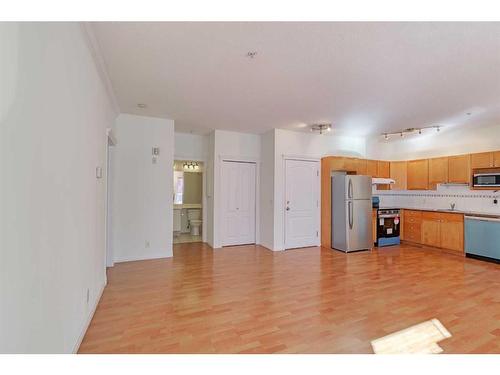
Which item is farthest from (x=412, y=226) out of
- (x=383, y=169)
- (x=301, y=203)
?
(x=301, y=203)

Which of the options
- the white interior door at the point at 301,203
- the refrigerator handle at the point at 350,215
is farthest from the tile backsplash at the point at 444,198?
the white interior door at the point at 301,203

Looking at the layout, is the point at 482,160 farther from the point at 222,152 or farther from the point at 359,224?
the point at 222,152

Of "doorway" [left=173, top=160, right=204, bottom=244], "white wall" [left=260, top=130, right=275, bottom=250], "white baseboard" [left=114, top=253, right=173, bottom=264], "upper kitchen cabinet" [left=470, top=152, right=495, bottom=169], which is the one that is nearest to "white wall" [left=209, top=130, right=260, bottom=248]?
"white wall" [left=260, top=130, right=275, bottom=250]

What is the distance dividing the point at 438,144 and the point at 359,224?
2.76 m

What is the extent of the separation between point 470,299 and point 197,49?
409cm

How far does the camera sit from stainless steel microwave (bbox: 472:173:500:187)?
4589mm

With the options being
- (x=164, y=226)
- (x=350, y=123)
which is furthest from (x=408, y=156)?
(x=164, y=226)

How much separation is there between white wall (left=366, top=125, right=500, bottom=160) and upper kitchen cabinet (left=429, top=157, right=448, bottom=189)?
12.9 inches

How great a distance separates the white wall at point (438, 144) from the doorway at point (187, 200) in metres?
4.80

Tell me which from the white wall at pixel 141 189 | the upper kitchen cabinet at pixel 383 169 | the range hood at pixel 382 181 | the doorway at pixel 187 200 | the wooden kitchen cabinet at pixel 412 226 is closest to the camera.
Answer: the white wall at pixel 141 189

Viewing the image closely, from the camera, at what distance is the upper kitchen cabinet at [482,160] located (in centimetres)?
473

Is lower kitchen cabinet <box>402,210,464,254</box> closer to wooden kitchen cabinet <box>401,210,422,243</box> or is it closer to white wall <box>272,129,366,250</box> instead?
wooden kitchen cabinet <box>401,210,422,243</box>

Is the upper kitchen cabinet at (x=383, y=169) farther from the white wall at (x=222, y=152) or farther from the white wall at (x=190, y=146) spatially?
the white wall at (x=190, y=146)
